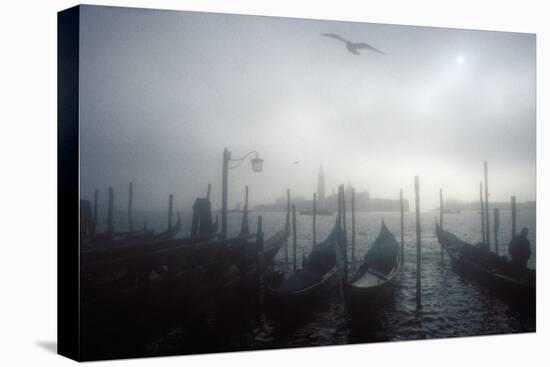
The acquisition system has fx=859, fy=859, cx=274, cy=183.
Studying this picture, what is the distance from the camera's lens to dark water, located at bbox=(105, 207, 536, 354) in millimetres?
7785

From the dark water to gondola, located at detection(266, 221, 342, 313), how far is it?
9 cm

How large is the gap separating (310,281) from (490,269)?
6.31 ft

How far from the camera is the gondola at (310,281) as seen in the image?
7.79 m

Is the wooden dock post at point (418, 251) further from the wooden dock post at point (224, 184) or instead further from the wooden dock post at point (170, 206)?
the wooden dock post at point (170, 206)

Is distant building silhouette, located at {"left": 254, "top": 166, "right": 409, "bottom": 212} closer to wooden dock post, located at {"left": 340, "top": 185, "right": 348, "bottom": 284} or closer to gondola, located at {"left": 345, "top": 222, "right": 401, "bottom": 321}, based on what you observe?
wooden dock post, located at {"left": 340, "top": 185, "right": 348, "bottom": 284}

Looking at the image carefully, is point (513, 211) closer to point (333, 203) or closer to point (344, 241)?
point (344, 241)

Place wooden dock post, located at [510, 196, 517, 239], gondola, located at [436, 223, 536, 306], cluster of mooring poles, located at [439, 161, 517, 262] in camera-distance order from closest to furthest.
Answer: gondola, located at [436, 223, 536, 306]
cluster of mooring poles, located at [439, 161, 517, 262]
wooden dock post, located at [510, 196, 517, 239]

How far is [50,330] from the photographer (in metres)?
8.19

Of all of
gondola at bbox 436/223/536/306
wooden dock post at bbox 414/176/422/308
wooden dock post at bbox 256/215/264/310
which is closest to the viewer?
wooden dock post at bbox 256/215/264/310

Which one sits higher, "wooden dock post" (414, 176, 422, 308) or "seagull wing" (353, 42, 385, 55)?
"seagull wing" (353, 42, 385, 55)

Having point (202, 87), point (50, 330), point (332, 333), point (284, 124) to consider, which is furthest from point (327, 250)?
point (50, 330)

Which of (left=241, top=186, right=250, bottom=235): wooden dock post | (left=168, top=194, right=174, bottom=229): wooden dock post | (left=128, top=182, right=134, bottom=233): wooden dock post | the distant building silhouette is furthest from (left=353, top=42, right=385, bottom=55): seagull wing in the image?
(left=128, top=182, right=134, bottom=233): wooden dock post

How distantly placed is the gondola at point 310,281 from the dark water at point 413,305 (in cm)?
9

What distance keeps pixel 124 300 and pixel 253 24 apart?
2.69 metres
